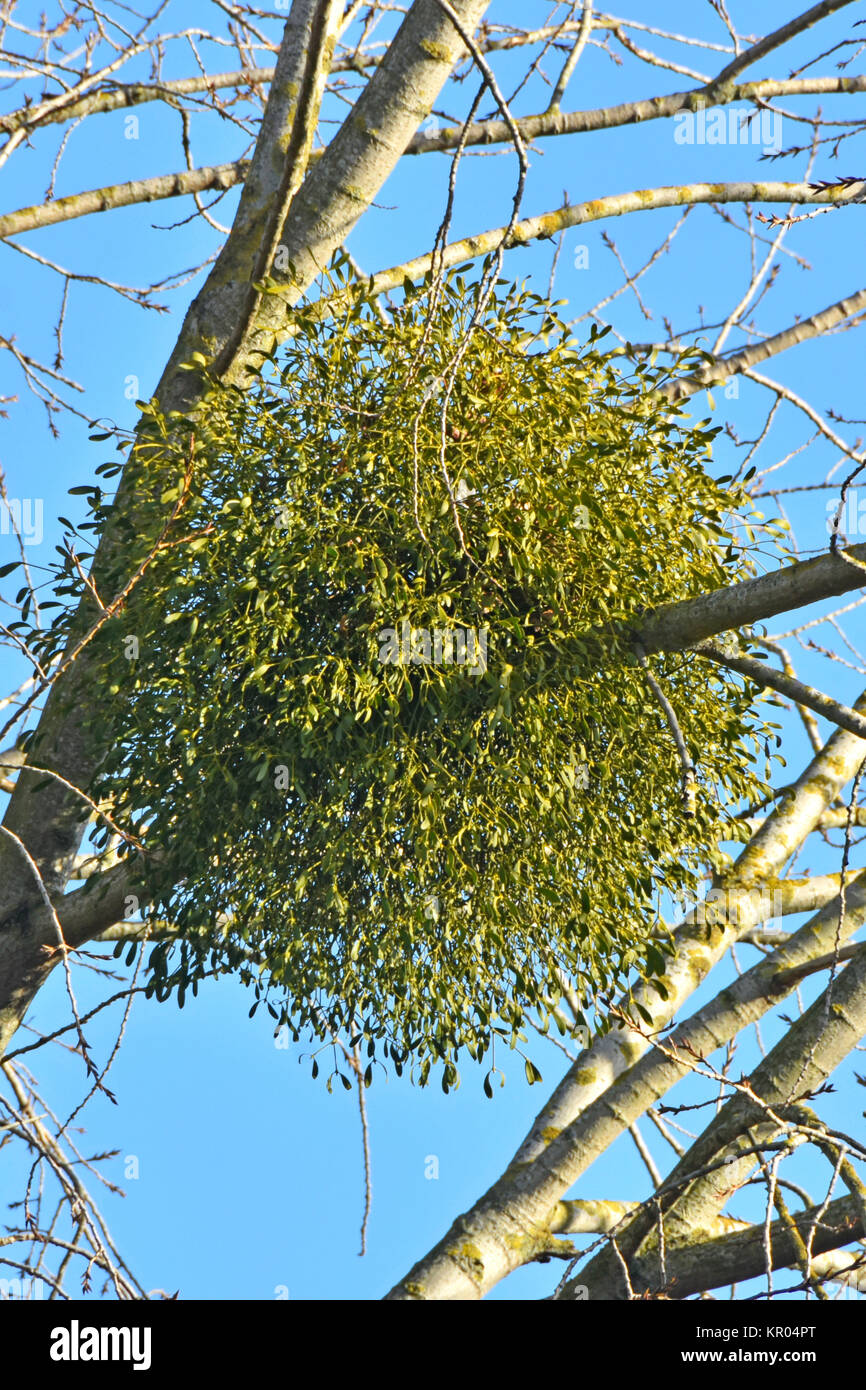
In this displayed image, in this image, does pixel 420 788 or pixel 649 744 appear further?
pixel 649 744

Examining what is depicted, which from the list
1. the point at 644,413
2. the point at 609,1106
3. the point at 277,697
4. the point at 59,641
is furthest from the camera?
the point at 609,1106

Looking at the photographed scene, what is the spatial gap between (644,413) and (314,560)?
2.49 feet

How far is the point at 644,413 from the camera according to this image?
242cm

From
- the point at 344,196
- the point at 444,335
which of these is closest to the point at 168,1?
the point at 344,196

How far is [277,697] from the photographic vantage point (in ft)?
7.29

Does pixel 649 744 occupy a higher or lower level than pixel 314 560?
lower

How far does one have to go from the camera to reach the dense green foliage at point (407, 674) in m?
2.14

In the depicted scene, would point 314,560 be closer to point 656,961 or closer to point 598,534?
point 598,534

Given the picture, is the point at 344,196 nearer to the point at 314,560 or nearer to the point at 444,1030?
the point at 314,560

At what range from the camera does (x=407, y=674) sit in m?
2.16

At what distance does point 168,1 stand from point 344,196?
1.36m

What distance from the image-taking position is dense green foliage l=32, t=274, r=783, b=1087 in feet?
7.02
